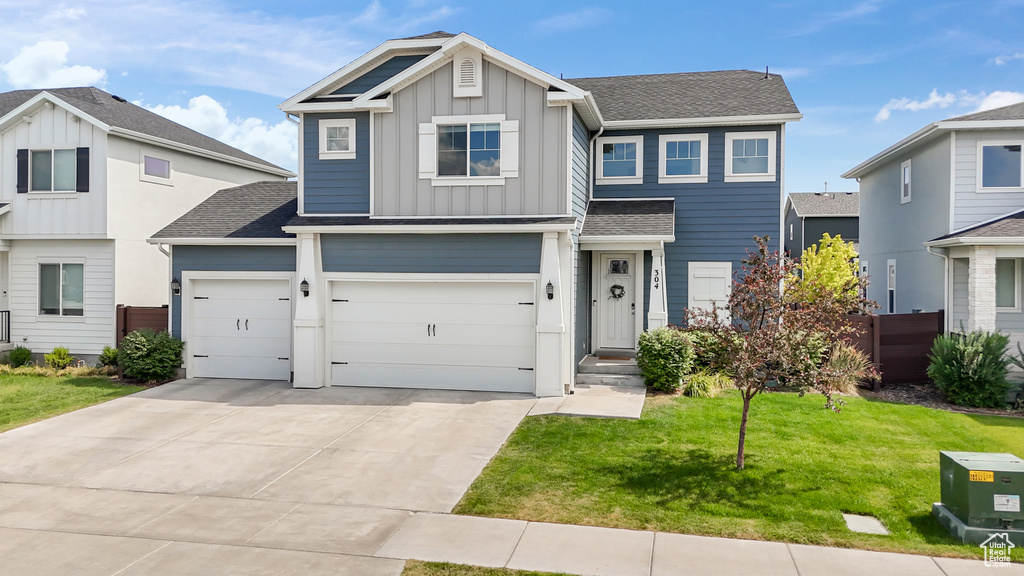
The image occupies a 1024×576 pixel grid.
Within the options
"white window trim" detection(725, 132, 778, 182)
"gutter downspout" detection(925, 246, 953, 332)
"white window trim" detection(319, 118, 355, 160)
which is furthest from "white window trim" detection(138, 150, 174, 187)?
"gutter downspout" detection(925, 246, 953, 332)

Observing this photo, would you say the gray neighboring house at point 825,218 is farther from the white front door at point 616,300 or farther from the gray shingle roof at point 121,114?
the gray shingle roof at point 121,114

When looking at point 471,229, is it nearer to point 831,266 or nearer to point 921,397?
point 921,397

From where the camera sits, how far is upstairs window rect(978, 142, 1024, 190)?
14672 mm

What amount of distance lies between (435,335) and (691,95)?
327 inches

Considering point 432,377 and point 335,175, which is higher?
point 335,175

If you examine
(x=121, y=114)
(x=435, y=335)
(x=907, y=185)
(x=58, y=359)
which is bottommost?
(x=58, y=359)

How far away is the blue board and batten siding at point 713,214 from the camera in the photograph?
15.0 meters

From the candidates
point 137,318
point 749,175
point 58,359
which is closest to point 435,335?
point 137,318

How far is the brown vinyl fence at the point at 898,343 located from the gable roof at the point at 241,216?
1177cm

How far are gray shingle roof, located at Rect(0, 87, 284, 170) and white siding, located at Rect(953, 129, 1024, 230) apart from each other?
1821 cm

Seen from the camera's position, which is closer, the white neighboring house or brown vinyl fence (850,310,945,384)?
brown vinyl fence (850,310,945,384)

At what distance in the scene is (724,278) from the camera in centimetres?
1508

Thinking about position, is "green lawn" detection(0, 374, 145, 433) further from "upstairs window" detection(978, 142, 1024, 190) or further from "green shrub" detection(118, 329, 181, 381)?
"upstairs window" detection(978, 142, 1024, 190)

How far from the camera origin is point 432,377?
43.9ft
